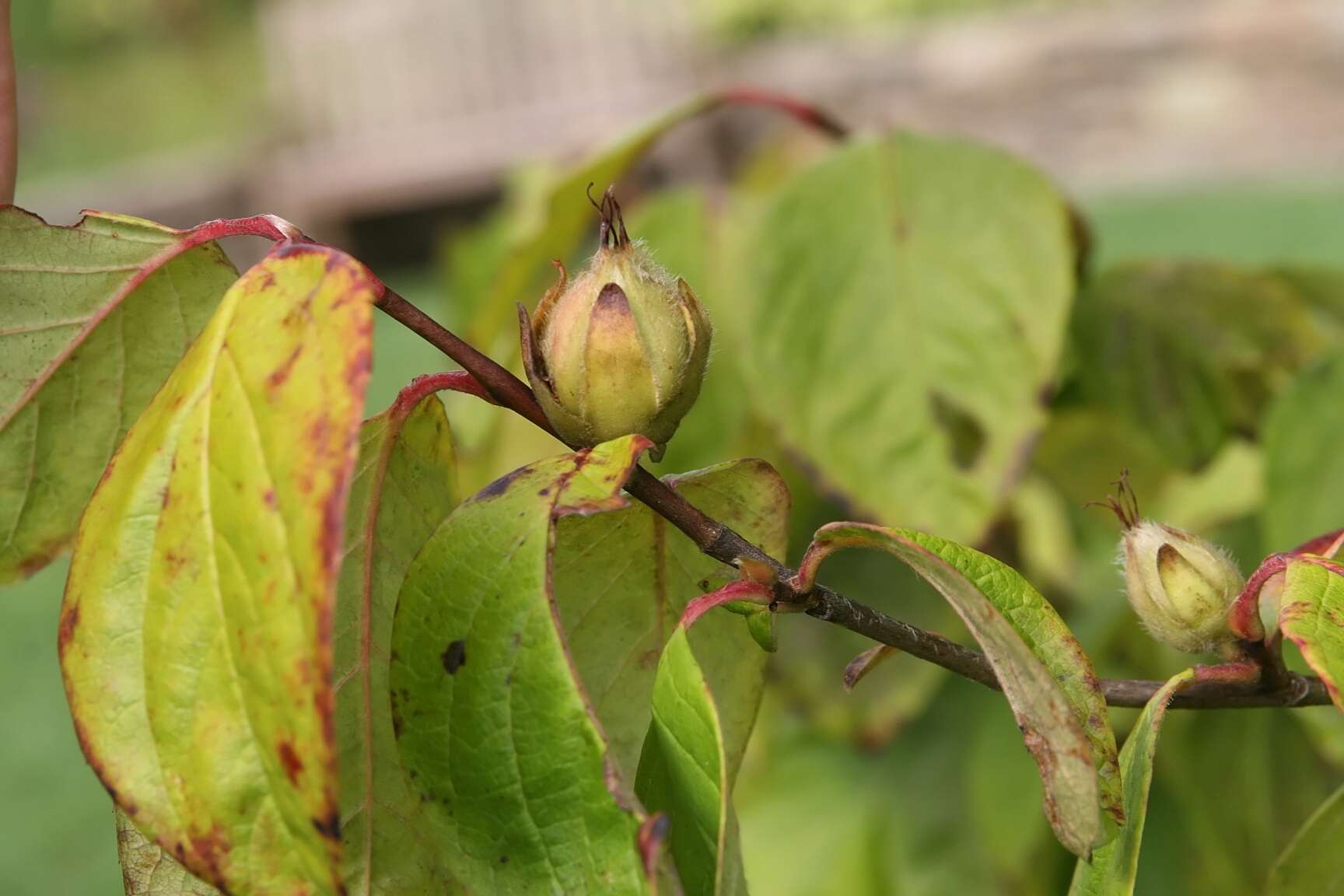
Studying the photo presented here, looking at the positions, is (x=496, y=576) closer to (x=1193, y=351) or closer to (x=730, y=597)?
(x=730, y=597)

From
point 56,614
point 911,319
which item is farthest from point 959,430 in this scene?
point 56,614

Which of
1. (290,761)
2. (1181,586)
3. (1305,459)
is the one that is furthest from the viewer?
(1305,459)

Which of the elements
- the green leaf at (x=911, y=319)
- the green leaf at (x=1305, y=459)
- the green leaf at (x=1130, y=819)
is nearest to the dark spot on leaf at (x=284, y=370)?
the green leaf at (x=1130, y=819)

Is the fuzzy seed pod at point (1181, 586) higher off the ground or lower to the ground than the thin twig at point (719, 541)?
lower

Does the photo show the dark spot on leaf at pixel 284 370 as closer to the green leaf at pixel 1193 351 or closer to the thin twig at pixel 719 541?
the thin twig at pixel 719 541

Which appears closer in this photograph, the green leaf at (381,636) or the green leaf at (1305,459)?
the green leaf at (381,636)

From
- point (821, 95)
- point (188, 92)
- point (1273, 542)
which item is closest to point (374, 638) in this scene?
point (1273, 542)

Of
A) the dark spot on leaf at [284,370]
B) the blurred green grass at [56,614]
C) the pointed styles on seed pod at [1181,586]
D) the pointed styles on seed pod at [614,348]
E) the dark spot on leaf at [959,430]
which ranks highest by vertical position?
the dark spot on leaf at [284,370]
